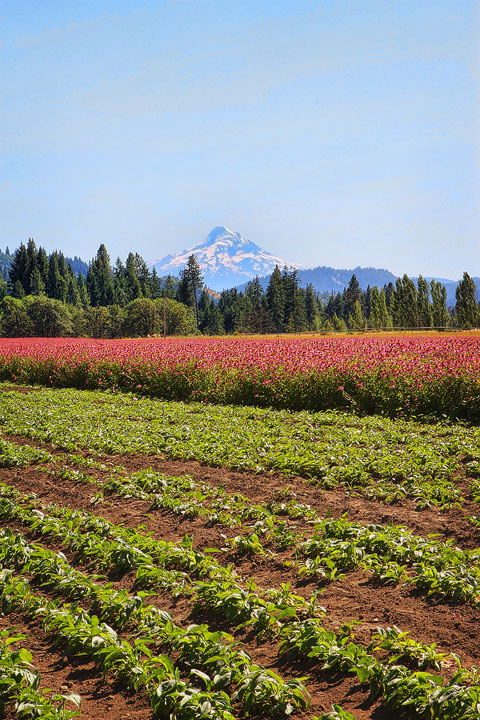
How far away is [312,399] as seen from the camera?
45.4 feet

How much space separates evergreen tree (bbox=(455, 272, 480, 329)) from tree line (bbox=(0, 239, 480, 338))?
0.40 feet

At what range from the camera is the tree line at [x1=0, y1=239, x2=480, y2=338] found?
79688 mm

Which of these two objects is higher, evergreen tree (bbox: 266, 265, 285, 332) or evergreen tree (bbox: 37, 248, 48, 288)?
evergreen tree (bbox: 37, 248, 48, 288)

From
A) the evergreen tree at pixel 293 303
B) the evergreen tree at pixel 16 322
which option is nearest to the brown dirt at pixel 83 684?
the evergreen tree at pixel 16 322

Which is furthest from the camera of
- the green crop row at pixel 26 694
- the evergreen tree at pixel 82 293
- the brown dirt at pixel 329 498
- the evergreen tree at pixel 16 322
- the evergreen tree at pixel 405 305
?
the evergreen tree at pixel 82 293

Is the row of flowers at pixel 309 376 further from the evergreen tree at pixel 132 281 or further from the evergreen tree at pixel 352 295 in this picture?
the evergreen tree at pixel 352 295

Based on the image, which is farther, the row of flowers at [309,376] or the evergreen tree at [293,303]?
the evergreen tree at [293,303]

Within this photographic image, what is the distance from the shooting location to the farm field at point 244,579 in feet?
10.1

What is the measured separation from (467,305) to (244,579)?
7038 cm

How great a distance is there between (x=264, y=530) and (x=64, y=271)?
122 metres

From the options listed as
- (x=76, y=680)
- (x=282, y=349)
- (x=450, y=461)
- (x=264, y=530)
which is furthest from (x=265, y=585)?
(x=282, y=349)

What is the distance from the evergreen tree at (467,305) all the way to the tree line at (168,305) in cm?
12

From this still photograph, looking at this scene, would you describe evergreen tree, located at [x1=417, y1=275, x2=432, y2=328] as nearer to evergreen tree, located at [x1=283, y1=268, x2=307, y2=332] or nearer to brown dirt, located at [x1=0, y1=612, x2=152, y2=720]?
evergreen tree, located at [x1=283, y1=268, x2=307, y2=332]

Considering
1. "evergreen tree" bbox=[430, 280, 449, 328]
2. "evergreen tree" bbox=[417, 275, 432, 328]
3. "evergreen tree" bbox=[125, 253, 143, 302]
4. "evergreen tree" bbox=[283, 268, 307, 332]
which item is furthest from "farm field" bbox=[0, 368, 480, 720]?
"evergreen tree" bbox=[125, 253, 143, 302]
